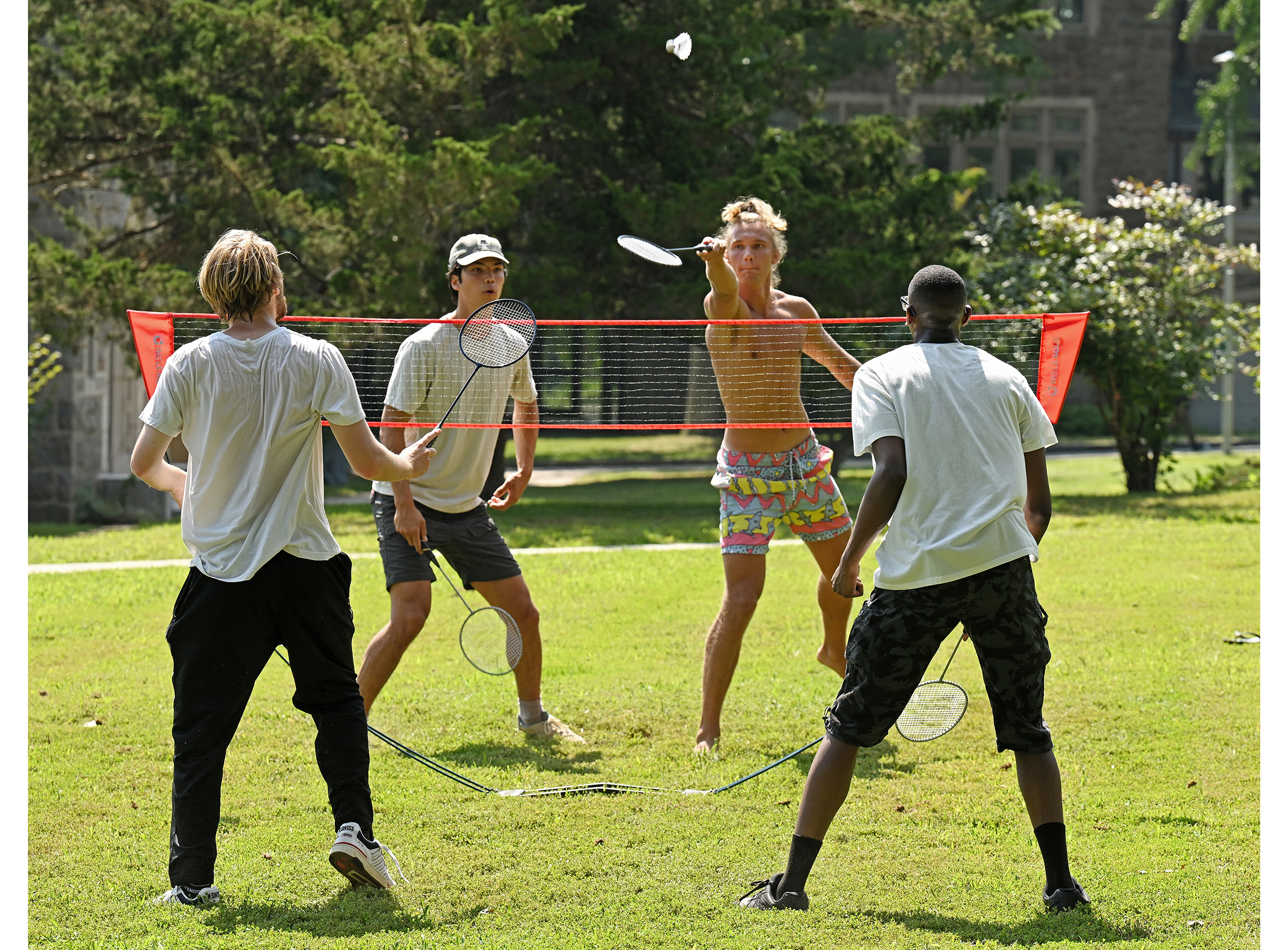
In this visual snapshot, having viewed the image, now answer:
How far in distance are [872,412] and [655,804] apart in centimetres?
214

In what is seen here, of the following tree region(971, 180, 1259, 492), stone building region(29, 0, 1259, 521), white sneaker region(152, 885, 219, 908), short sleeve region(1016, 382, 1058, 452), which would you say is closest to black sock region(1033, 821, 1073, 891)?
short sleeve region(1016, 382, 1058, 452)

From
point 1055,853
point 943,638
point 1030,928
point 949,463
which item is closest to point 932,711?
point 1055,853

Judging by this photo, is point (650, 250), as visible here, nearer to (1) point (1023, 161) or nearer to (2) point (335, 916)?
(2) point (335, 916)

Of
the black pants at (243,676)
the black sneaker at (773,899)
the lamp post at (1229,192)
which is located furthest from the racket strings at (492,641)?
the lamp post at (1229,192)

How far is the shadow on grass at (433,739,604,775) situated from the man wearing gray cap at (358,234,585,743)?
18cm

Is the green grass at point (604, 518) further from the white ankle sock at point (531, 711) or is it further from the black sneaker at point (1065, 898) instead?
the black sneaker at point (1065, 898)

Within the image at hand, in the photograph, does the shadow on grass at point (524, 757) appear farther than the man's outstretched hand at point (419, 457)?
Yes

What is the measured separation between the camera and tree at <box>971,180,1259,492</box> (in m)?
17.8

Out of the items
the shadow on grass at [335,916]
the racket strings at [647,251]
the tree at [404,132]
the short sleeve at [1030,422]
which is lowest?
the shadow on grass at [335,916]

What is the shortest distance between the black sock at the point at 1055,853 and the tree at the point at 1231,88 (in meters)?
26.0

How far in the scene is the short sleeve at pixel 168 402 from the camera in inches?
176

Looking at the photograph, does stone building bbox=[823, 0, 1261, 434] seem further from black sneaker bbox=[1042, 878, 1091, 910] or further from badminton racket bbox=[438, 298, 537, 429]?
black sneaker bbox=[1042, 878, 1091, 910]

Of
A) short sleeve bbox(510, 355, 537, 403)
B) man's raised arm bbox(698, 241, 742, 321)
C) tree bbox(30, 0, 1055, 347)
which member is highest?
tree bbox(30, 0, 1055, 347)
